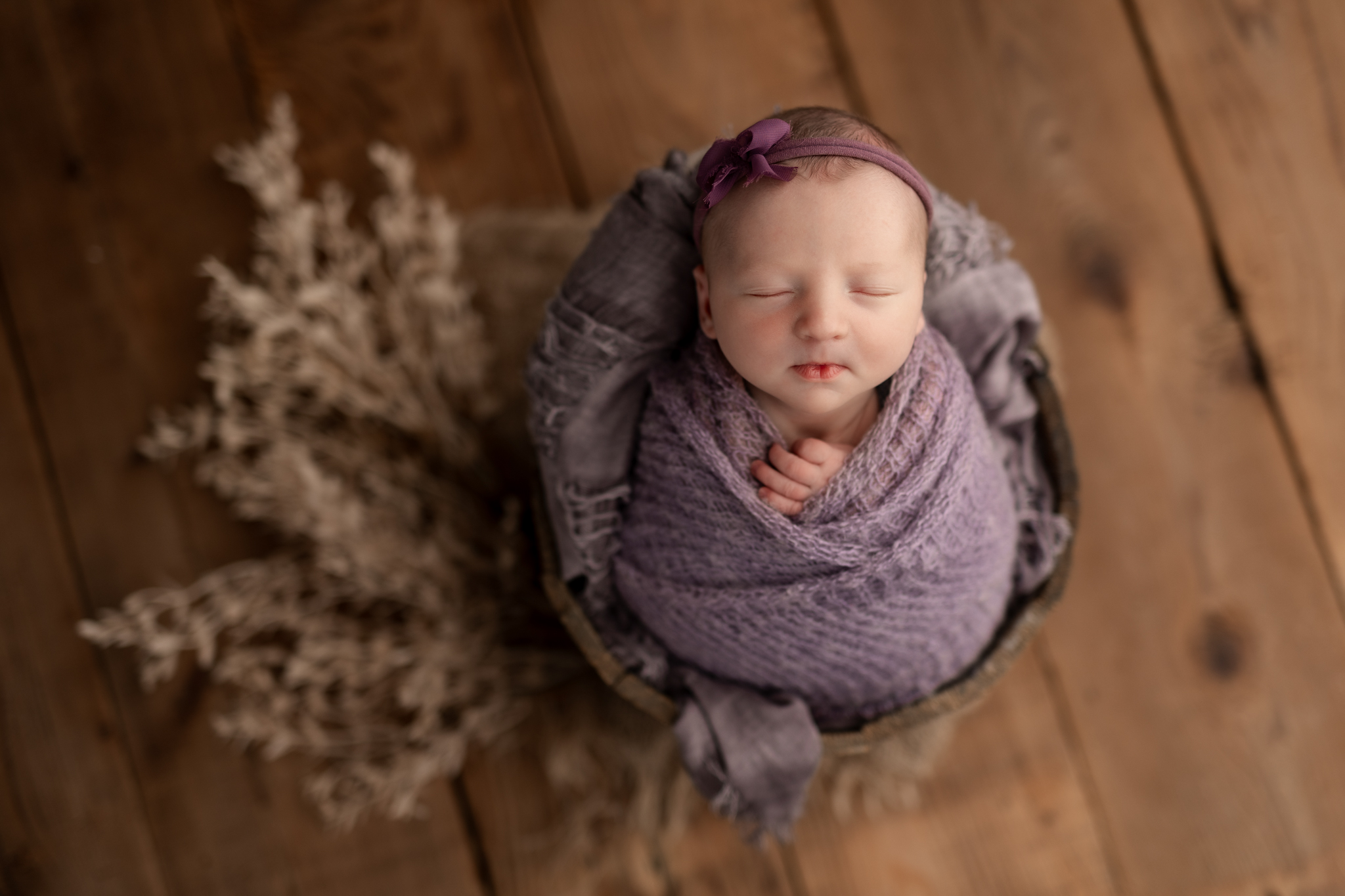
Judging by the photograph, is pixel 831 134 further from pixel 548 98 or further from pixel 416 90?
pixel 416 90

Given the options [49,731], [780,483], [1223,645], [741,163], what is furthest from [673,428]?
[49,731]

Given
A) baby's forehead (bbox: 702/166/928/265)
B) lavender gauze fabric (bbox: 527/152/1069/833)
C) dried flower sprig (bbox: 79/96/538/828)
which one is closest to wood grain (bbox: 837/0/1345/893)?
lavender gauze fabric (bbox: 527/152/1069/833)

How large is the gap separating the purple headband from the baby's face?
0.4 inches

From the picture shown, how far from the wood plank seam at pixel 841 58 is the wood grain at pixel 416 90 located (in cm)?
40

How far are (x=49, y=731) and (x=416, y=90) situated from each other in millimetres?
975

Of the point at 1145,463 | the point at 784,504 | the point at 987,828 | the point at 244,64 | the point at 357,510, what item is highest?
the point at 244,64

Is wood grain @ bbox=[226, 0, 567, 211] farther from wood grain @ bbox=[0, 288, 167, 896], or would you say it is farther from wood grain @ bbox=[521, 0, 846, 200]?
wood grain @ bbox=[0, 288, 167, 896]

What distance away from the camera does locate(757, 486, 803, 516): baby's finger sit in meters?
0.82

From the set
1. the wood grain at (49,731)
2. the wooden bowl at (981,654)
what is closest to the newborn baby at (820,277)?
the wooden bowl at (981,654)

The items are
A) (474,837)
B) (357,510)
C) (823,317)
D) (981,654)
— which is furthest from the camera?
(474,837)

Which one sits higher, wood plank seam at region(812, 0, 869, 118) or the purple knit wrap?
wood plank seam at region(812, 0, 869, 118)

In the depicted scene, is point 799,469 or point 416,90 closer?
point 799,469

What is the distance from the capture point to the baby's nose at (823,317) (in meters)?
0.73

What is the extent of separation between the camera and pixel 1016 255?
1.26 m
